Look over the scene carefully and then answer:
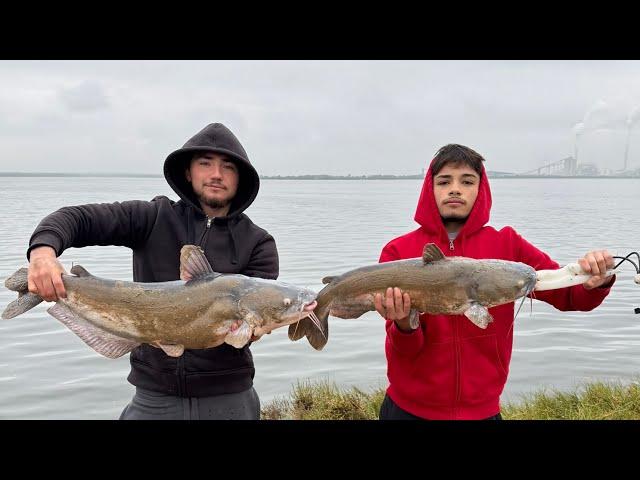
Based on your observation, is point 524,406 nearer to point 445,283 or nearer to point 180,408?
point 445,283

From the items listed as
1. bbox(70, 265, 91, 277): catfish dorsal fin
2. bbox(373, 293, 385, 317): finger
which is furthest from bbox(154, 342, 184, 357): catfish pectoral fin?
bbox(373, 293, 385, 317): finger

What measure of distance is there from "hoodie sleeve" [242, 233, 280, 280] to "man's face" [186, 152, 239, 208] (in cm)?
46

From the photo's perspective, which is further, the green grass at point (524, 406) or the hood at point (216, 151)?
the green grass at point (524, 406)

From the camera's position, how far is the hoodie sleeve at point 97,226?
12.5ft

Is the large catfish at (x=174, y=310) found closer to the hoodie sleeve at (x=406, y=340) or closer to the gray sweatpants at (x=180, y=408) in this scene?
the gray sweatpants at (x=180, y=408)

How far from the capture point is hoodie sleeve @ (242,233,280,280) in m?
4.49

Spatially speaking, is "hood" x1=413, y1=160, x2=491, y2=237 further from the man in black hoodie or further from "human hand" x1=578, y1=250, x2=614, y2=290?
the man in black hoodie

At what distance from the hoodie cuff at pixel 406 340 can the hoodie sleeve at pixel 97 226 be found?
204 cm

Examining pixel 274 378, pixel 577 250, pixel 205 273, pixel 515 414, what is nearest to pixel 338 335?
pixel 274 378

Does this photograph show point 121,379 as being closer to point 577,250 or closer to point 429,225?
point 429,225

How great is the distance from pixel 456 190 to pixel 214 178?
189 cm

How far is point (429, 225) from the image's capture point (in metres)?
4.51

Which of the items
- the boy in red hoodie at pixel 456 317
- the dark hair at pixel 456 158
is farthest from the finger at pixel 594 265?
the dark hair at pixel 456 158

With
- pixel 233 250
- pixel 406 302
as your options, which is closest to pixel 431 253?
pixel 406 302
